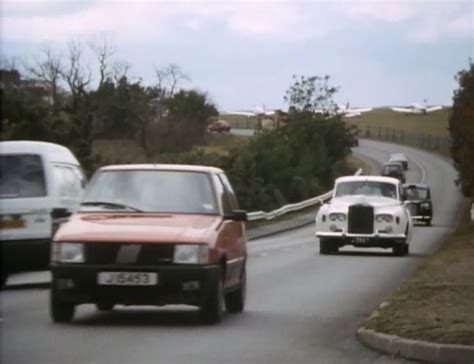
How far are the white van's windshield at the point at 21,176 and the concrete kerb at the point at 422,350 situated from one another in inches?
309

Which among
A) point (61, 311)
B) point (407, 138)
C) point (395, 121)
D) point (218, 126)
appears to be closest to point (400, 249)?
point (61, 311)

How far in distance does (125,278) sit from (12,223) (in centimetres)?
543

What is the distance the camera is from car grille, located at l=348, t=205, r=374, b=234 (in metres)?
34.9

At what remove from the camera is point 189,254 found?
14.9 metres

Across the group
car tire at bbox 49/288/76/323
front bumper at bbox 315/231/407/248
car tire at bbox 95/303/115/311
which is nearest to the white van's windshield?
car tire at bbox 95/303/115/311

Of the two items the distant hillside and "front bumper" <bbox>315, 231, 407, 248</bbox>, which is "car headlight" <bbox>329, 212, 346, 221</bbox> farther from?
the distant hillside

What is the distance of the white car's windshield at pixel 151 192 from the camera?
16.1 meters

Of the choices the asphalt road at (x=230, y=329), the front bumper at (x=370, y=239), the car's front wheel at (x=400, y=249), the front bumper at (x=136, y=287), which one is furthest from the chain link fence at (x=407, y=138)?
the front bumper at (x=136, y=287)

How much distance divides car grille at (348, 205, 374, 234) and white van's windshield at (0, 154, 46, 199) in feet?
50.6

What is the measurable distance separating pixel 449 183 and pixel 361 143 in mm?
39873

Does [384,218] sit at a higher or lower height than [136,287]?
lower

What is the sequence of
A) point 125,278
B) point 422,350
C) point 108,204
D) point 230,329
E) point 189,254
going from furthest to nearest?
point 108,204, point 230,329, point 189,254, point 125,278, point 422,350

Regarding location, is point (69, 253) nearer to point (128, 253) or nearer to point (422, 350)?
point (128, 253)

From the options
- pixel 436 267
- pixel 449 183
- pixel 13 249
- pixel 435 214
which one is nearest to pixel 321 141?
pixel 449 183
